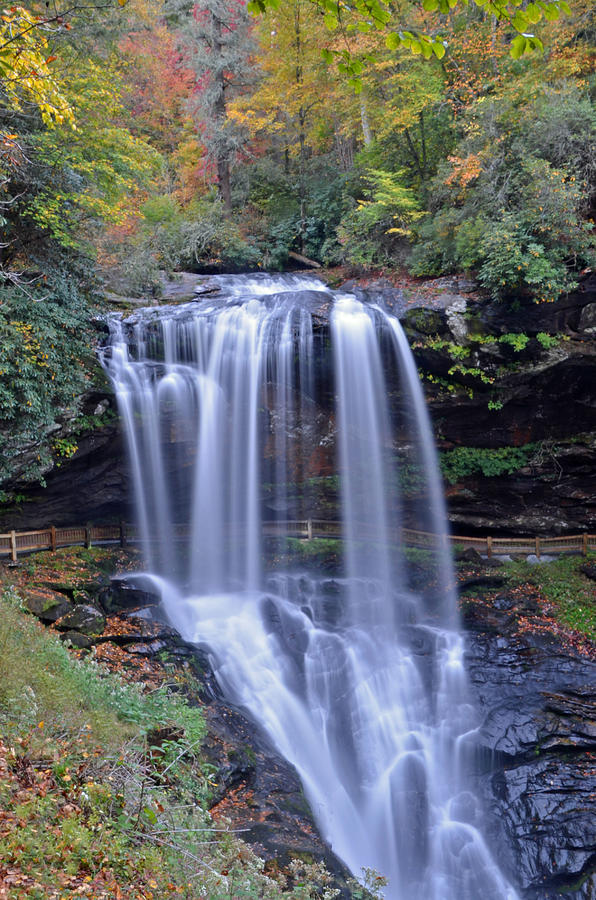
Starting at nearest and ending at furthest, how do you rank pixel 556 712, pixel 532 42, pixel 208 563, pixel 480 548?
pixel 532 42
pixel 556 712
pixel 208 563
pixel 480 548

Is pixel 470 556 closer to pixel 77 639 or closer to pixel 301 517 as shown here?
pixel 301 517

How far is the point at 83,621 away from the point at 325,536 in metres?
7.47

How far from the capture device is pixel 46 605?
8.56m

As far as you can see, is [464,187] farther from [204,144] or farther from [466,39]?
[204,144]

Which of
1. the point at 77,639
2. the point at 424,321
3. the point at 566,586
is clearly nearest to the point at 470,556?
the point at 566,586

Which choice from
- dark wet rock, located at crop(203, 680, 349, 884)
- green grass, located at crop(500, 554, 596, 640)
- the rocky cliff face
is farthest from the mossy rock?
dark wet rock, located at crop(203, 680, 349, 884)

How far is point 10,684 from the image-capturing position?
4879 mm

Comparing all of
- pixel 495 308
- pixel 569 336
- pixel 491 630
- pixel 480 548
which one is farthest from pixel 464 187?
pixel 491 630

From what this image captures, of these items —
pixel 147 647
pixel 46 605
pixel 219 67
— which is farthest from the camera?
pixel 219 67

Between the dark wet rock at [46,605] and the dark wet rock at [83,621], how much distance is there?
103 millimetres

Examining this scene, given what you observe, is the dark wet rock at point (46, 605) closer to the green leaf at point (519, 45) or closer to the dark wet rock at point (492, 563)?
the green leaf at point (519, 45)

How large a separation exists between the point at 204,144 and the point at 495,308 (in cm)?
1442

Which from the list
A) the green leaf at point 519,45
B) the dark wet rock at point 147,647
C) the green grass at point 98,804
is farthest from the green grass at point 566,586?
the green leaf at point 519,45

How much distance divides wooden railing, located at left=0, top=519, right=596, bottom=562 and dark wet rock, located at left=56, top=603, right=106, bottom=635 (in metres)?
3.65
